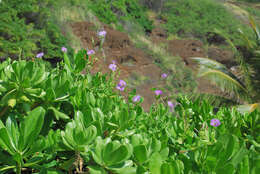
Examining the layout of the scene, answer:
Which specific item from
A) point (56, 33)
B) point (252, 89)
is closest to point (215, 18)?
point (252, 89)

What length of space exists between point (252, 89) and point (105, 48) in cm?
510

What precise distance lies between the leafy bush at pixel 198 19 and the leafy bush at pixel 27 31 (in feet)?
34.0

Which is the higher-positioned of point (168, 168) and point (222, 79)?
point (168, 168)

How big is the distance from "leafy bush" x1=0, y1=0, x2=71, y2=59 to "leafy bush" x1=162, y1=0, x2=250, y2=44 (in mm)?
10364

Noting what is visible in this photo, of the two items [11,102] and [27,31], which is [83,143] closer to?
[11,102]

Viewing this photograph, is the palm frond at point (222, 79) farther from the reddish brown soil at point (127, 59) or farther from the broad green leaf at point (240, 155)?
the broad green leaf at point (240, 155)

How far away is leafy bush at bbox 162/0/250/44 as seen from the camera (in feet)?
50.4

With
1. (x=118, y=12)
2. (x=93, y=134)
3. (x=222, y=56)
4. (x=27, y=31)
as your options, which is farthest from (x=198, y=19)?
(x=93, y=134)

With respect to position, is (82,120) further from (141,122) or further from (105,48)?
(105,48)

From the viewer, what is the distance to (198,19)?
17203 mm

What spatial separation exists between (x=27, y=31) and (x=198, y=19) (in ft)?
47.4

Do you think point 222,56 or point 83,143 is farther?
point 222,56

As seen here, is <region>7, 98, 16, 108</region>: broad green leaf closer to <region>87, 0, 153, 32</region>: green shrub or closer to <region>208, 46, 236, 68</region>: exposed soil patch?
<region>87, 0, 153, 32</region>: green shrub

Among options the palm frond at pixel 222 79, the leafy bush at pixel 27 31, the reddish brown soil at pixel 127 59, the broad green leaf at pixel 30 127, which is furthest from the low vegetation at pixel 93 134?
the reddish brown soil at pixel 127 59
